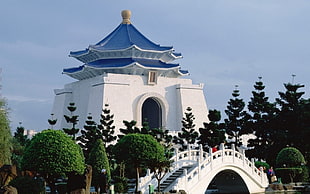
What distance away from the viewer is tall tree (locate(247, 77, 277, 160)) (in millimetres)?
30141

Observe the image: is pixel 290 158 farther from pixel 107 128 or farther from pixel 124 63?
pixel 124 63

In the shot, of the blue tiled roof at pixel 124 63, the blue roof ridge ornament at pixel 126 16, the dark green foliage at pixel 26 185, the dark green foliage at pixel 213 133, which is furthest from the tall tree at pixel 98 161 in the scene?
the blue roof ridge ornament at pixel 126 16

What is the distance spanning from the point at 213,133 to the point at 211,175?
26.4ft

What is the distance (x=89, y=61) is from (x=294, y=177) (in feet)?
61.5

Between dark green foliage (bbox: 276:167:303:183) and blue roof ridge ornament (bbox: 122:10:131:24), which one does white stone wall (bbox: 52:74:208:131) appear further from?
dark green foliage (bbox: 276:167:303:183)

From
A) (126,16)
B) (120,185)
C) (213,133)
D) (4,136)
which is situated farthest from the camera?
(126,16)

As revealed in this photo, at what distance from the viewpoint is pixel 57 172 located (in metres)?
13.5

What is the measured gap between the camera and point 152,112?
3766 cm

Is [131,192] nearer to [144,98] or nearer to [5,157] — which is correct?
[5,157]

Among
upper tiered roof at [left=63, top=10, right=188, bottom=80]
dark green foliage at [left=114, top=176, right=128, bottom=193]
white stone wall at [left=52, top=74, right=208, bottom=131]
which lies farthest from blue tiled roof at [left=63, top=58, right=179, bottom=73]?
dark green foliage at [left=114, top=176, right=128, bottom=193]

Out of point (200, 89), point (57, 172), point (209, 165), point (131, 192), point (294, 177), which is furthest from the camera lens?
point (200, 89)

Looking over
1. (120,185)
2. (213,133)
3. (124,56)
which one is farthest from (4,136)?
(124,56)

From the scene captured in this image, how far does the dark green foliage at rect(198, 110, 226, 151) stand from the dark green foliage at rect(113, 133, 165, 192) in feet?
33.5

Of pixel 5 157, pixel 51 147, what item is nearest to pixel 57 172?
pixel 51 147
